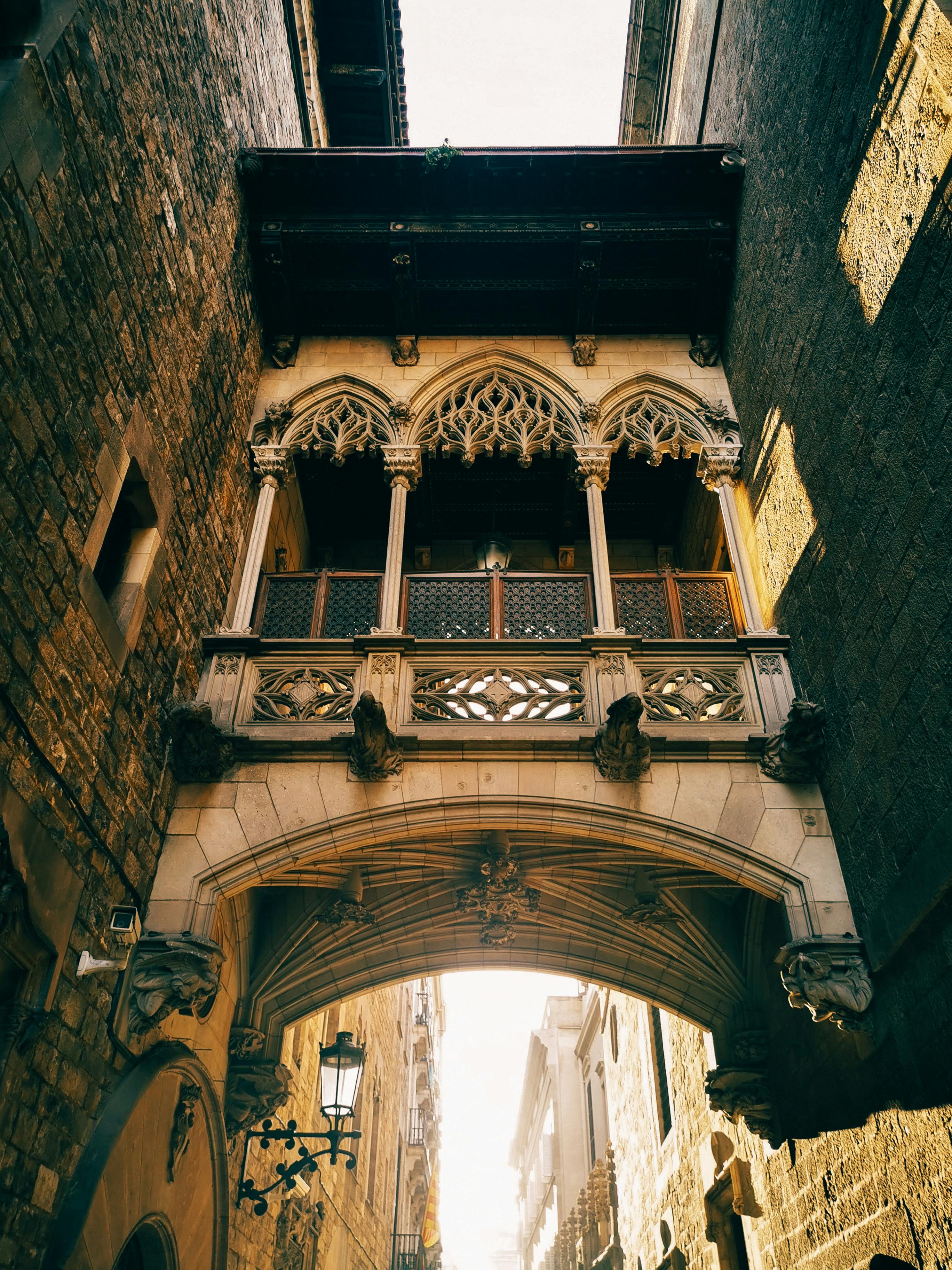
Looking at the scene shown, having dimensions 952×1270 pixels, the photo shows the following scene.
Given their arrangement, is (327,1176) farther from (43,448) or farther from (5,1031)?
(43,448)

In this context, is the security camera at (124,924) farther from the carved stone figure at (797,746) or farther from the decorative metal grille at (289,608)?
the carved stone figure at (797,746)

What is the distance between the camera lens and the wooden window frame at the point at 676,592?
7.22 meters

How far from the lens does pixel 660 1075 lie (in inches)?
435

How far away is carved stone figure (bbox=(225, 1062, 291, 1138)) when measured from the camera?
7164 millimetres

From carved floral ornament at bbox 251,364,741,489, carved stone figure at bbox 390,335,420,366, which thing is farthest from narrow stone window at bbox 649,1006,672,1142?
carved stone figure at bbox 390,335,420,366

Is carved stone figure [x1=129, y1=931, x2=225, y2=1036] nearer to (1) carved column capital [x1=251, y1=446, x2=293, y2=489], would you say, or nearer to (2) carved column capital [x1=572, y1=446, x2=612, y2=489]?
(1) carved column capital [x1=251, y1=446, x2=293, y2=489]

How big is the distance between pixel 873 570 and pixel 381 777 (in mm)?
3280

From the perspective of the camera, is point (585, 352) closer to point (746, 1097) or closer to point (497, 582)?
point (497, 582)

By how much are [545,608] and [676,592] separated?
3.59 feet

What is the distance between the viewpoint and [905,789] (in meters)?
4.69

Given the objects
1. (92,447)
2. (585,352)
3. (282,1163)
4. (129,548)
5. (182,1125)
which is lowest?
(182,1125)

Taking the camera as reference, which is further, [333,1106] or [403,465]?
[403,465]

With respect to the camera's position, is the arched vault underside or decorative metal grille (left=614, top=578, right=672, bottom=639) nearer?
the arched vault underside

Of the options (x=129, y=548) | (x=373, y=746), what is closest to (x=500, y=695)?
(x=373, y=746)
